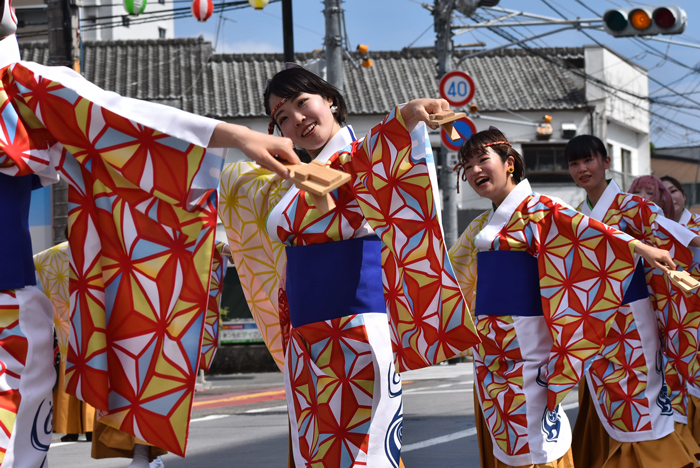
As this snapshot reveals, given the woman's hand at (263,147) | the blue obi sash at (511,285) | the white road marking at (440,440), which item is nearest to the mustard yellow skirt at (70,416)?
the white road marking at (440,440)

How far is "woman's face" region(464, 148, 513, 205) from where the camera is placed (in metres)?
4.35

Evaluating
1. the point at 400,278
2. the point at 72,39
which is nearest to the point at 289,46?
the point at 72,39

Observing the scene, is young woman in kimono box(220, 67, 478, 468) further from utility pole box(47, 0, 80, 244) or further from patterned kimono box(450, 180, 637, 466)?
utility pole box(47, 0, 80, 244)

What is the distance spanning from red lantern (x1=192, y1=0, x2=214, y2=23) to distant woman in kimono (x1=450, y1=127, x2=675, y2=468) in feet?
31.4

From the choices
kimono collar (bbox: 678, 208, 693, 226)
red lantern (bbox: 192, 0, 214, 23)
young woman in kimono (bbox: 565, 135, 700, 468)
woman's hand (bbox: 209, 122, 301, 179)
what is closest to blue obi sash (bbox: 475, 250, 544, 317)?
young woman in kimono (bbox: 565, 135, 700, 468)

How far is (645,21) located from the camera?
10500 millimetres

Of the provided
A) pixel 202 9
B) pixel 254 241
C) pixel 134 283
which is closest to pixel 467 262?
pixel 254 241

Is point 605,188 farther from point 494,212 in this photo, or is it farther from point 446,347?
point 446,347

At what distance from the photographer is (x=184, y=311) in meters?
2.45

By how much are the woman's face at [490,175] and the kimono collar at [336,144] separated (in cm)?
113

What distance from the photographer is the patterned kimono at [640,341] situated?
477cm

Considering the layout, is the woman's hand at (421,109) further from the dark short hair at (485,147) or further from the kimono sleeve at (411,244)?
the dark short hair at (485,147)

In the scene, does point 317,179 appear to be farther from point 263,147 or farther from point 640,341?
point 640,341

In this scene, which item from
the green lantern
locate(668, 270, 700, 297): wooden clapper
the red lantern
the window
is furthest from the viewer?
the window
